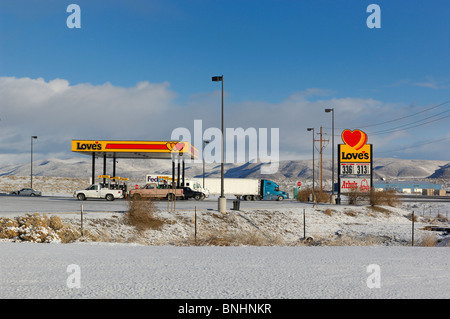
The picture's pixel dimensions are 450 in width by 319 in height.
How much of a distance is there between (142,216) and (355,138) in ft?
95.3

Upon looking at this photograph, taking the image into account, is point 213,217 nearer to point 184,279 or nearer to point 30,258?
point 30,258

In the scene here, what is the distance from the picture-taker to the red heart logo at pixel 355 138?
150 feet

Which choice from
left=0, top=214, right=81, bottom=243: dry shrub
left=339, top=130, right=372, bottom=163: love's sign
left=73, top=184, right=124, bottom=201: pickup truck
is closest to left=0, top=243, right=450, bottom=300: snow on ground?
left=0, top=214, right=81, bottom=243: dry shrub

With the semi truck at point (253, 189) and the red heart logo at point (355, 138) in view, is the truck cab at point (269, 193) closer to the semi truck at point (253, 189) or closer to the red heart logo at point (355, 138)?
the semi truck at point (253, 189)

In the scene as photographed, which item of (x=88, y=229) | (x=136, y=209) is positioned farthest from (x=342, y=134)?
(x=88, y=229)

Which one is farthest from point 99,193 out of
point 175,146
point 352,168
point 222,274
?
point 222,274

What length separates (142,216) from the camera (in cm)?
2525

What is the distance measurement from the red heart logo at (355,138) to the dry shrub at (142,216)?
2743cm

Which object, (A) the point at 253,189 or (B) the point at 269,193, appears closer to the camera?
(A) the point at 253,189

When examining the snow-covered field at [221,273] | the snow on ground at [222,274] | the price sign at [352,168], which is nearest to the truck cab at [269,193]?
the price sign at [352,168]

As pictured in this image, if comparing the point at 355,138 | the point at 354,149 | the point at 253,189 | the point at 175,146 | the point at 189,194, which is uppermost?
the point at 355,138

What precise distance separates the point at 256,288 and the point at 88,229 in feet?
54.4

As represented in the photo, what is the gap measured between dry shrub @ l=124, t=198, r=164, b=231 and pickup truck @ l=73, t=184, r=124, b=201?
54.8 feet

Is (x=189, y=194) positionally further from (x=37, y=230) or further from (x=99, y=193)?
(x=37, y=230)
